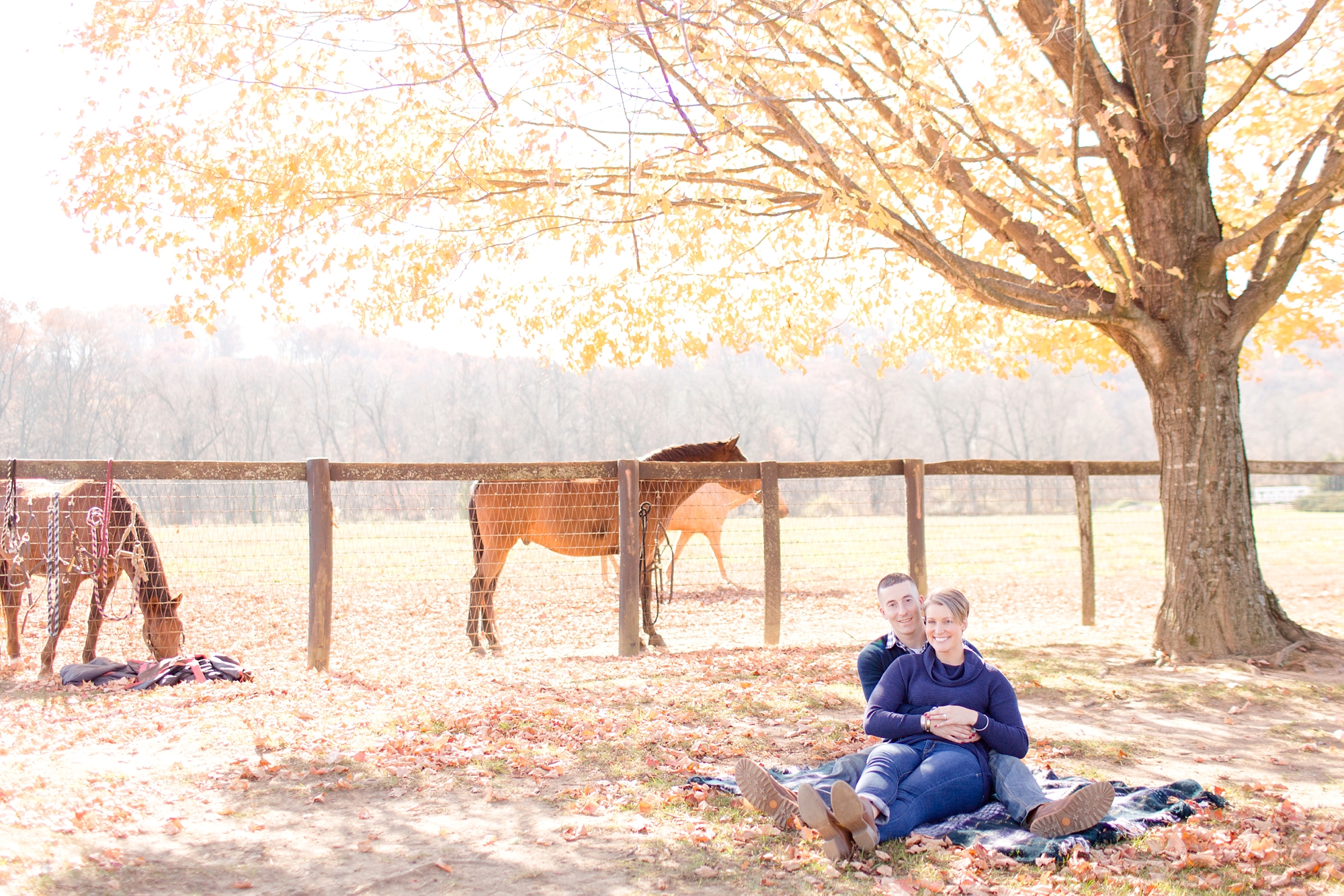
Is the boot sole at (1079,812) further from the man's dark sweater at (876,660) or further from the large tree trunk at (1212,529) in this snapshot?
the large tree trunk at (1212,529)

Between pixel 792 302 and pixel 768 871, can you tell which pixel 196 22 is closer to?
pixel 792 302

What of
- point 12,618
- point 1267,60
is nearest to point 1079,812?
point 1267,60

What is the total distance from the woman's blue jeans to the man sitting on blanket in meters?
0.08

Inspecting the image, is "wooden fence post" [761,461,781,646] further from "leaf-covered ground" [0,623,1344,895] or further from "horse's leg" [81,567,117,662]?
"horse's leg" [81,567,117,662]

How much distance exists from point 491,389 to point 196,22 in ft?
177

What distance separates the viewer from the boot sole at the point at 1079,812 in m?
2.67

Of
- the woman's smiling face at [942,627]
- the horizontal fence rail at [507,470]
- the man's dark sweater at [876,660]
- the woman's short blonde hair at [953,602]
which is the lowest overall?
the man's dark sweater at [876,660]

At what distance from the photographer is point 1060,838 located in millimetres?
2729

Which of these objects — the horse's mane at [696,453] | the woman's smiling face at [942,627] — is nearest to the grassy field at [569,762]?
the woman's smiling face at [942,627]

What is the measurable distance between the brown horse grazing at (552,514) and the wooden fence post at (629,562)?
648mm

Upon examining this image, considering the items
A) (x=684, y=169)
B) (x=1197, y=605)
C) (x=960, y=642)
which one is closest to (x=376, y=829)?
(x=960, y=642)

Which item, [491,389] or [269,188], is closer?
[269,188]

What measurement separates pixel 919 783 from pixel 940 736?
18cm

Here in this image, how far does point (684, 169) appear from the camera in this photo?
6.35m
